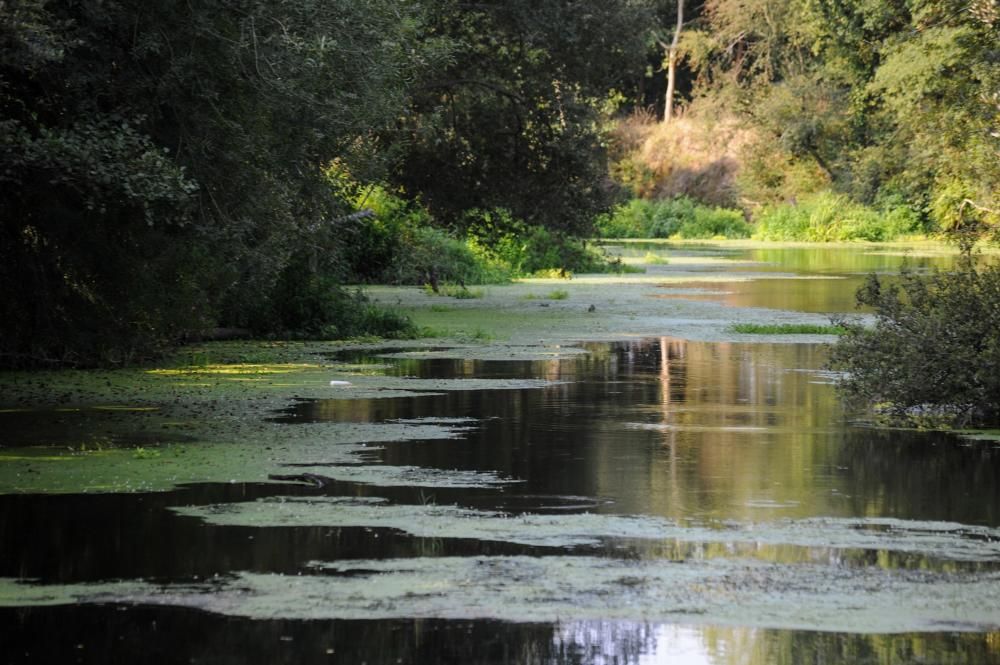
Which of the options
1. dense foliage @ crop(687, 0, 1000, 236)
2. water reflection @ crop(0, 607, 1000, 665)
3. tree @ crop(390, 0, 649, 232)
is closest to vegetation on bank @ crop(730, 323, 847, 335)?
dense foliage @ crop(687, 0, 1000, 236)

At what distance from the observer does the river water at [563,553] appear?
7.33m

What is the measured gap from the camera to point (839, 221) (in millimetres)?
70688

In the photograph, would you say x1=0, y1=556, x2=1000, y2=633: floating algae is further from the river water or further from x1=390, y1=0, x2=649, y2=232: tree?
x1=390, y1=0, x2=649, y2=232: tree

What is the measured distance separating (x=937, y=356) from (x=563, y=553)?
6643 millimetres

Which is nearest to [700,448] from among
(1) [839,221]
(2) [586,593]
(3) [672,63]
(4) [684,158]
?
(2) [586,593]

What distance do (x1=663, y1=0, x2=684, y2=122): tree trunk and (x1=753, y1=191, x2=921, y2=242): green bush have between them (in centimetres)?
1050

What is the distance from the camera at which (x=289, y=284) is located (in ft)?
77.6

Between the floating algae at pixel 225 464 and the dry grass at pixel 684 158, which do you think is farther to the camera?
the dry grass at pixel 684 158

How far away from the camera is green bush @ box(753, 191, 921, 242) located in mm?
69250

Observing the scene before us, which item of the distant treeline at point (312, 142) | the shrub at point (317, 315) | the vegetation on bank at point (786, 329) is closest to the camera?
the distant treeline at point (312, 142)

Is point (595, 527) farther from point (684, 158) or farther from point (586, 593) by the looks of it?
point (684, 158)

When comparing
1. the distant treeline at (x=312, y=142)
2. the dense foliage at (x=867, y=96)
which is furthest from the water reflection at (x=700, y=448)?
the dense foliage at (x=867, y=96)

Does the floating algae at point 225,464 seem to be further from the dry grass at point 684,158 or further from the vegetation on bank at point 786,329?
the dry grass at point 684,158

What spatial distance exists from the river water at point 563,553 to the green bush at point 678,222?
6107 centimetres
